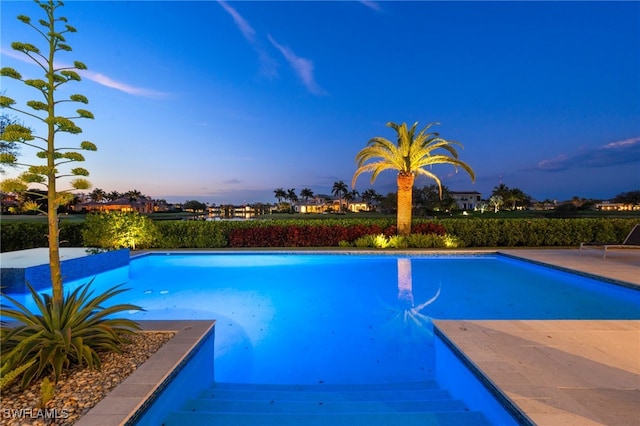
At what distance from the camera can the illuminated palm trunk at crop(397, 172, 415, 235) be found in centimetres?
1491

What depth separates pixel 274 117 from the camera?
25.6 metres

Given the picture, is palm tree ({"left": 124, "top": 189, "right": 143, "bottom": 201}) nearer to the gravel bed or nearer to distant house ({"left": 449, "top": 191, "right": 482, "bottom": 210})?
distant house ({"left": 449, "top": 191, "right": 482, "bottom": 210})

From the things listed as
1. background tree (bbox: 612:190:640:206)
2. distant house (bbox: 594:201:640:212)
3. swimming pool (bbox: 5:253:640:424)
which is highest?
background tree (bbox: 612:190:640:206)

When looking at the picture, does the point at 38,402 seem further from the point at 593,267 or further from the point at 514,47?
the point at 514,47

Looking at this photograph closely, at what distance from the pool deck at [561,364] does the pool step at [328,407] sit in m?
0.54

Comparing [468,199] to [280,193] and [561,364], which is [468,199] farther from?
[561,364]

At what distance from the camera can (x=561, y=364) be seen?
342cm

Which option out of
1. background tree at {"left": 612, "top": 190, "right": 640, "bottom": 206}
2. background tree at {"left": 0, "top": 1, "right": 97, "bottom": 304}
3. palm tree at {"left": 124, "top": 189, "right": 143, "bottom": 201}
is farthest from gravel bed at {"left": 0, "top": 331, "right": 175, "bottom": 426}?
palm tree at {"left": 124, "top": 189, "right": 143, "bottom": 201}

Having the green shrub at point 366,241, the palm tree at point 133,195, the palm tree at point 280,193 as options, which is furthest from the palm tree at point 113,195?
the green shrub at point 366,241

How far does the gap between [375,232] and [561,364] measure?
37.7 ft

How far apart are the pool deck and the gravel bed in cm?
361

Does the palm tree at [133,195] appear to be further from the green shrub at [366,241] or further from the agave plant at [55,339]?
the agave plant at [55,339]

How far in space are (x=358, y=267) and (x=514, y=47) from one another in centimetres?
2086

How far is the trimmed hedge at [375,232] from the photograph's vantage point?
48.0ft
